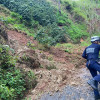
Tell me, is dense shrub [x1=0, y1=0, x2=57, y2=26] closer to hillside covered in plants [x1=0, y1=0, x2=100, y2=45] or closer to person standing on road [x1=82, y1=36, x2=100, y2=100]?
hillside covered in plants [x1=0, y1=0, x2=100, y2=45]

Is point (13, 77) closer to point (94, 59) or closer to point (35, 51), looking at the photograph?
point (94, 59)

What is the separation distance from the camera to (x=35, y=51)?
802 centimetres

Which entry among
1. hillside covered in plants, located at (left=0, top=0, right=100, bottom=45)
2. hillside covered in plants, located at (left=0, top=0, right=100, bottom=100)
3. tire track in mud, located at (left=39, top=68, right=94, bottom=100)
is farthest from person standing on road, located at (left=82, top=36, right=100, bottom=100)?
hillside covered in plants, located at (left=0, top=0, right=100, bottom=45)

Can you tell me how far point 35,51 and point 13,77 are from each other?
390 cm

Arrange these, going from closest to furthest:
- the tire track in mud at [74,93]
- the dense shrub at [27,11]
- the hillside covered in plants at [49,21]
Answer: the tire track in mud at [74,93] → the hillside covered in plants at [49,21] → the dense shrub at [27,11]

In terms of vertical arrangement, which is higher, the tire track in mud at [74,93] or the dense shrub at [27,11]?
the dense shrub at [27,11]

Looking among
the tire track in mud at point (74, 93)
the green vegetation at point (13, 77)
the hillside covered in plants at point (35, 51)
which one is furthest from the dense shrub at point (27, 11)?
Answer: the tire track in mud at point (74, 93)

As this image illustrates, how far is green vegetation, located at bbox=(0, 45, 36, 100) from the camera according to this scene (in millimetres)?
3926

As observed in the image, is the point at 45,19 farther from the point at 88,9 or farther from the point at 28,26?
the point at 88,9

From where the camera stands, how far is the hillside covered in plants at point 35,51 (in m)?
4.27

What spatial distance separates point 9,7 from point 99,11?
17361 mm

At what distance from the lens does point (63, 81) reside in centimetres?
Result: 493

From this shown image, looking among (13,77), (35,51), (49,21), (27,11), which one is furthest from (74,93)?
(49,21)

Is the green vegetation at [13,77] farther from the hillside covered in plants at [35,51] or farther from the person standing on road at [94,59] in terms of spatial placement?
the person standing on road at [94,59]
